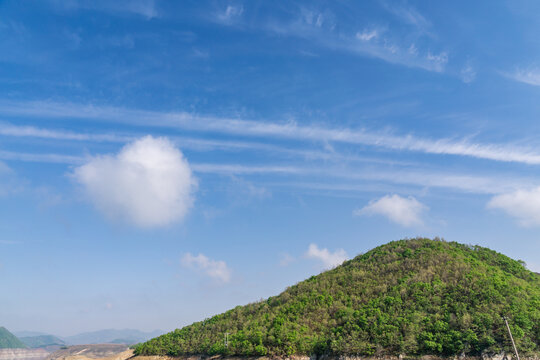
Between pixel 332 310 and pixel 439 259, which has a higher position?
pixel 439 259

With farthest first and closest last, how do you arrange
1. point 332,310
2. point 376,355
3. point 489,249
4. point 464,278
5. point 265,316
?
point 489,249 < point 265,316 < point 332,310 < point 464,278 < point 376,355

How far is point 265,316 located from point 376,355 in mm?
31011

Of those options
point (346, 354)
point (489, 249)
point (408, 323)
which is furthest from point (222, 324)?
point (489, 249)

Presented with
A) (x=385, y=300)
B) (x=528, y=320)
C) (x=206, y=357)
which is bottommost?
(x=206, y=357)

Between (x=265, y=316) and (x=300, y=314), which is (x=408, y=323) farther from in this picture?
(x=265, y=316)

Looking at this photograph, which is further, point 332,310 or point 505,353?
point 332,310

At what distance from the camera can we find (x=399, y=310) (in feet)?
238

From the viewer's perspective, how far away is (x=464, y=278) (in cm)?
7431

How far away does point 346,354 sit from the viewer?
69188 millimetres

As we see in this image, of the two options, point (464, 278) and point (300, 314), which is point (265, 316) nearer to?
point (300, 314)

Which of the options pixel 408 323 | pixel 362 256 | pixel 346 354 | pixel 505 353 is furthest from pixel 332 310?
pixel 505 353

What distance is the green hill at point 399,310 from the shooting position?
63281 millimetres

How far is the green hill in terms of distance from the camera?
63.3 m

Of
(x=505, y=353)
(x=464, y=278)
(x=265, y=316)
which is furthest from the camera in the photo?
(x=265, y=316)
